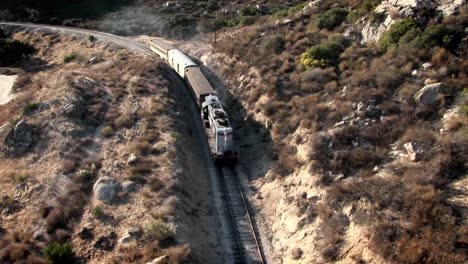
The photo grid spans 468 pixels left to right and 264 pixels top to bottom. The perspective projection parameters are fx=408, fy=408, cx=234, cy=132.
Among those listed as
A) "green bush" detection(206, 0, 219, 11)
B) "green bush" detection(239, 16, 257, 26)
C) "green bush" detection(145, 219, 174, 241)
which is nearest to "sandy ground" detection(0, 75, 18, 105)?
"green bush" detection(145, 219, 174, 241)

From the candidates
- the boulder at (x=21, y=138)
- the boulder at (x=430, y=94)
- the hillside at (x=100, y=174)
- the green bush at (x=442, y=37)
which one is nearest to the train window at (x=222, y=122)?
the hillside at (x=100, y=174)

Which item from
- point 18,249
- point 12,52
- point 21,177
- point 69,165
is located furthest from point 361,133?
point 12,52

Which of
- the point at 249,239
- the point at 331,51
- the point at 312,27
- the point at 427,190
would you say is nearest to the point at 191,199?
the point at 249,239

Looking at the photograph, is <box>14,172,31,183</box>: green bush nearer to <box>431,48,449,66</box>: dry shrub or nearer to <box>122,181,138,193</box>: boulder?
<box>122,181,138,193</box>: boulder

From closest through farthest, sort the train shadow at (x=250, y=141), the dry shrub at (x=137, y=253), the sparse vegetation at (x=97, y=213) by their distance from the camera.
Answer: the dry shrub at (x=137, y=253) → the sparse vegetation at (x=97, y=213) → the train shadow at (x=250, y=141)

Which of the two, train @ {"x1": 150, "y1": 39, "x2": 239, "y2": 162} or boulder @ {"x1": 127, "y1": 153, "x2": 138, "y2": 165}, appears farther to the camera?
train @ {"x1": 150, "y1": 39, "x2": 239, "y2": 162}

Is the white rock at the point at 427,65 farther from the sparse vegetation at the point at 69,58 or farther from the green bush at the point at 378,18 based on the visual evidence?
the sparse vegetation at the point at 69,58

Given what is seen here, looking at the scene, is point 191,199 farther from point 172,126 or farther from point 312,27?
point 312,27
